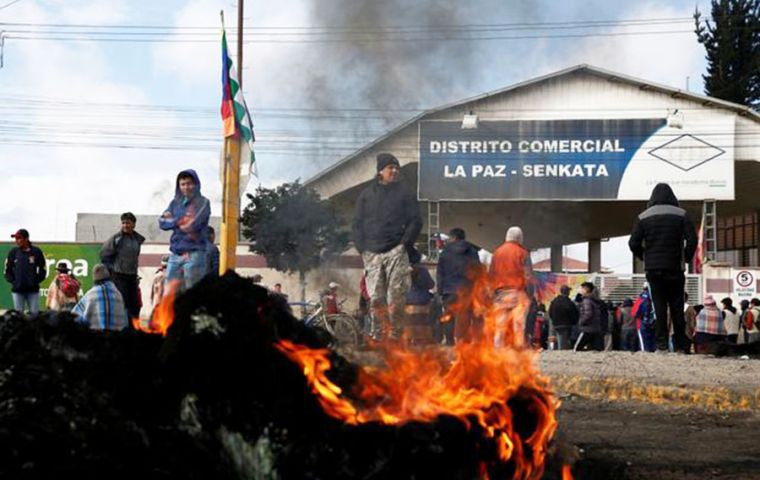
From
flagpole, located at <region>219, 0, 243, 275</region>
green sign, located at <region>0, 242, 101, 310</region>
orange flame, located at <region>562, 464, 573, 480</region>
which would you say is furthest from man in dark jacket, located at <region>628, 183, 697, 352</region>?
green sign, located at <region>0, 242, 101, 310</region>

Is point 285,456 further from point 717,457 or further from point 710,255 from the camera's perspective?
point 710,255

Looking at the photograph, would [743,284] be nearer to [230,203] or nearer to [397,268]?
[230,203]

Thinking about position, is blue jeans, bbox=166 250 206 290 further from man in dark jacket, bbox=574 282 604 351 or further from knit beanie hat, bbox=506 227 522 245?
man in dark jacket, bbox=574 282 604 351

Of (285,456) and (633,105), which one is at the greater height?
(633,105)

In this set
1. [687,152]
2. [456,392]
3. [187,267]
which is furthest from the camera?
[687,152]

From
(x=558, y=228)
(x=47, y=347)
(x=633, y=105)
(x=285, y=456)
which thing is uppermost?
(x=633, y=105)

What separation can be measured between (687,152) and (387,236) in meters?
23.2

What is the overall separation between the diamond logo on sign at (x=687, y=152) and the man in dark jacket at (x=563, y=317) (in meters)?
14.7

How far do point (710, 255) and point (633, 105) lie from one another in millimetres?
6131

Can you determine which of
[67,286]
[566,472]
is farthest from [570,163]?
[566,472]

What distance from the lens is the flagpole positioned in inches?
494

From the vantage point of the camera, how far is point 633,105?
32.2 metres

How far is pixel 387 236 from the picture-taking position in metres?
9.11

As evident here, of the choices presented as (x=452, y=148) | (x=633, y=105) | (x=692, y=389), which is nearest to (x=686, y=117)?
(x=633, y=105)
